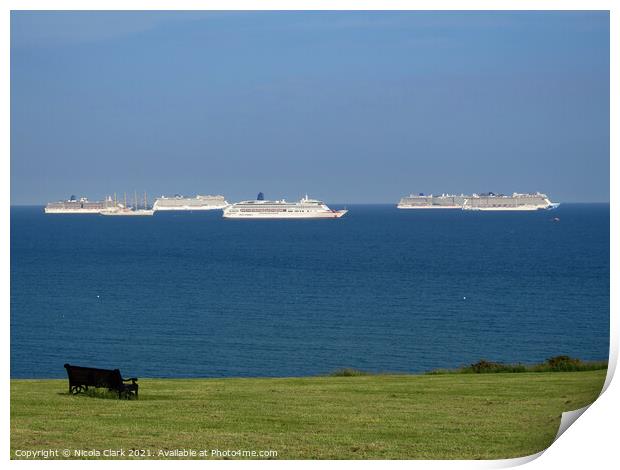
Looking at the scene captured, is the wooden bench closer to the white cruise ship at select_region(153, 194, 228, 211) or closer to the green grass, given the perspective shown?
the green grass

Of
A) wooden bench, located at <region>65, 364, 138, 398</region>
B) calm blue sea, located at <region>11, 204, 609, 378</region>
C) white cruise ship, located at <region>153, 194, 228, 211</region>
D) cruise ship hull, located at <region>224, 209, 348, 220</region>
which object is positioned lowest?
calm blue sea, located at <region>11, 204, 609, 378</region>

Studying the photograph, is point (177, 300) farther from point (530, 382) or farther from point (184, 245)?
point (184, 245)

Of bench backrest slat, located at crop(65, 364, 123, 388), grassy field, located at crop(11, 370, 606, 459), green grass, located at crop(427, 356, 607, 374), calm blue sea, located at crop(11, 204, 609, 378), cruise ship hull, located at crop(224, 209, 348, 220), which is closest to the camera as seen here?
grassy field, located at crop(11, 370, 606, 459)

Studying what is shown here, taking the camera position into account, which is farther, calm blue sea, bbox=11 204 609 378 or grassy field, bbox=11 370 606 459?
calm blue sea, bbox=11 204 609 378

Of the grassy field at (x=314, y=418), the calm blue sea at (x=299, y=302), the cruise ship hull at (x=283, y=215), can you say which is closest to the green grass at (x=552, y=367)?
the grassy field at (x=314, y=418)

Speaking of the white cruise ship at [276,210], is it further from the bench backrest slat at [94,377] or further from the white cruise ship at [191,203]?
the bench backrest slat at [94,377]

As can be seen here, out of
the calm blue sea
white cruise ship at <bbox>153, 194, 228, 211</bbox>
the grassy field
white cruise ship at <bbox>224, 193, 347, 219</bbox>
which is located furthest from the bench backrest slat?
white cruise ship at <bbox>224, 193, 347, 219</bbox>

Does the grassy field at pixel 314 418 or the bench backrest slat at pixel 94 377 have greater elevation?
the bench backrest slat at pixel 94 377

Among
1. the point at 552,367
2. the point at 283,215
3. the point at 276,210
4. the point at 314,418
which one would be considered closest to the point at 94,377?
the point at 314,418
